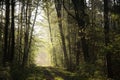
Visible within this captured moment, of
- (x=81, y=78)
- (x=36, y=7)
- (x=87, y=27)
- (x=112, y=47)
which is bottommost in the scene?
(x=81, y=78)

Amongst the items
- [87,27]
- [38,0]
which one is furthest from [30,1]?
[87,27]

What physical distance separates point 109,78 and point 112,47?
157 cm

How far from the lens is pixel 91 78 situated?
524 inches

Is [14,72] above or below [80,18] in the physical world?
below

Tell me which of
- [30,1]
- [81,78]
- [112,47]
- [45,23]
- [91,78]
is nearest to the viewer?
Answer: [112,47]

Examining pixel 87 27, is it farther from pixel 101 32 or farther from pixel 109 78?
pixel 109 78

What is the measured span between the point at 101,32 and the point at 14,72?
504 cm

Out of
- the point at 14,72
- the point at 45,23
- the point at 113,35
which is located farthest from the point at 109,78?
the point at 45,23

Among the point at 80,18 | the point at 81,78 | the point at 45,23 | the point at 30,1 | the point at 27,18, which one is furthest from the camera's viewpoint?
the point at 45,23

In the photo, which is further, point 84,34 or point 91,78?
point 84,34

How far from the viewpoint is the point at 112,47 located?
12016 millimetres

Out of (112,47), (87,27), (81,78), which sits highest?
(87,27)

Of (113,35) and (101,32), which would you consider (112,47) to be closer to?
(113,35)

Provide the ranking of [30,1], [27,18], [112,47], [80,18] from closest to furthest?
[112,47]
[80,18]
[30,1]
[27,18]
